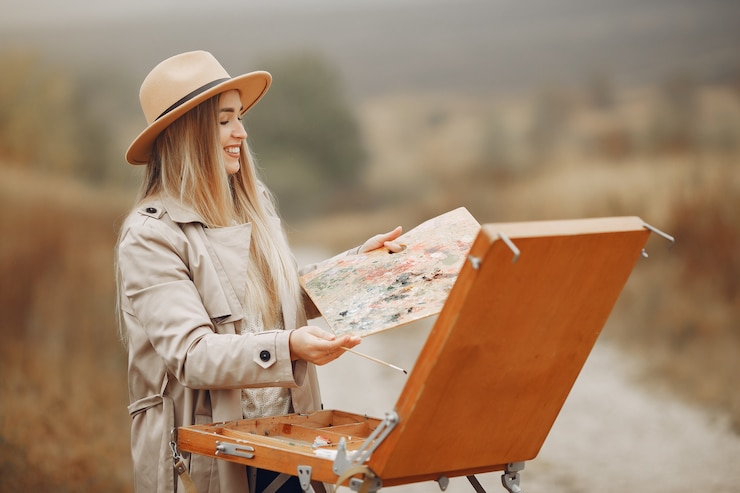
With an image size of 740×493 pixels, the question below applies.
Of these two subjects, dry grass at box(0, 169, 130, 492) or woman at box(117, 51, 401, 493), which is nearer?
woman at box(117, 51, 401, 493)

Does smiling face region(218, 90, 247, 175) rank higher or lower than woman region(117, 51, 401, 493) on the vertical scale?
higher

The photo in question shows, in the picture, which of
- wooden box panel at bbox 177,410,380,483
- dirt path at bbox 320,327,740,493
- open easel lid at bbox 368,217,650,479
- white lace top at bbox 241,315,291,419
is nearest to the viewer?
open easel lid at bbox 368,217,650,479

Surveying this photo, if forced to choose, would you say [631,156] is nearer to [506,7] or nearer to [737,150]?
[737,150]

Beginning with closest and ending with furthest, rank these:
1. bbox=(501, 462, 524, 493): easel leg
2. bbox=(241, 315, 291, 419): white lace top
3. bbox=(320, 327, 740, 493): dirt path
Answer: bbox=(501, 462, 524, 493): easel leg
bbox=(241, 315, 291, 419): white lace top
bbox=(320, 327, 740, 493): dirt path

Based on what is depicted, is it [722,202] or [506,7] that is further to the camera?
[506,7]

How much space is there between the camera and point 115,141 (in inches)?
246

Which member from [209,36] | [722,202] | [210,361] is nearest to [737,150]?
[722,202]

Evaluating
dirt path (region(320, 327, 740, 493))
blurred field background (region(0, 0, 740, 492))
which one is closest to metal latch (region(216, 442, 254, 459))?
dirt path (region(320, 327, 740, 493))

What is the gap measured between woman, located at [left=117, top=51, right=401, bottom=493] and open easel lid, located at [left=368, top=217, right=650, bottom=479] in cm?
32

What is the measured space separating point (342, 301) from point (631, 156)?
449cm

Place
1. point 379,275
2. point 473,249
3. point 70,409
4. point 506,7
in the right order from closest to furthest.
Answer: point 473,249 < point 379,275 < point 70,409 < point 506,7

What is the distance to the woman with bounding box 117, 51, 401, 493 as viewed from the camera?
216 cm

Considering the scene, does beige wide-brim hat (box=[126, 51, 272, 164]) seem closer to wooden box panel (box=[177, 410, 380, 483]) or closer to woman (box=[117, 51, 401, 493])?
woman (box=[117, 51, 401, 493])

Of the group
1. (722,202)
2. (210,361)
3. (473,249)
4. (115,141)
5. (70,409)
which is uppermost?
(473,249)
